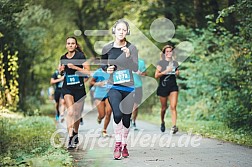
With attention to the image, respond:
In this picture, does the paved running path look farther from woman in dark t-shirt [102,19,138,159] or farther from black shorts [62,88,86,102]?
black shorts [62,88,86,102]

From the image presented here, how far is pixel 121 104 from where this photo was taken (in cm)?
813

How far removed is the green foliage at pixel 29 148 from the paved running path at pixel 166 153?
46 centimetres

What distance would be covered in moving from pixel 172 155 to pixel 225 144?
6.13ft

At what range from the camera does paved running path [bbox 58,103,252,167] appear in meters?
7.39

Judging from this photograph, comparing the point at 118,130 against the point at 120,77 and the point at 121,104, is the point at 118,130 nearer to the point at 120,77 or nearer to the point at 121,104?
the point at 121,104

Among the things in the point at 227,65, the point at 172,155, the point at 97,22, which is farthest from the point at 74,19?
the point at 172,155

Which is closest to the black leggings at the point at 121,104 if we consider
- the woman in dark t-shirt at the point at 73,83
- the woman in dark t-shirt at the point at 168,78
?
the woman in dark t-shirt at the point at 73,83

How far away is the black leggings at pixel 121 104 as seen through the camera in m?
8.11

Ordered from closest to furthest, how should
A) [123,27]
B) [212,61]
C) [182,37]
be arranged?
1. [123,27]
2. [212,61]
3. [182,37]

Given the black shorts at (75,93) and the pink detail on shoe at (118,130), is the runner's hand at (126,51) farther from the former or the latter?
the black shorts at (75,93)

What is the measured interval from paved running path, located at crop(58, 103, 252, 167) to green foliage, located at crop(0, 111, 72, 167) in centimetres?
46

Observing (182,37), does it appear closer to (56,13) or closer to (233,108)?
(233,108)

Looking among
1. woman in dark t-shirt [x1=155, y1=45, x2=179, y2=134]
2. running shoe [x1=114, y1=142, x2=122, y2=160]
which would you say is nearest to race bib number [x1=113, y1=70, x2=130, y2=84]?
running shoe [x1=114, y1=142, x2=122, y2=160]

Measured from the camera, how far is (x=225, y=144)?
9703 millimetres
